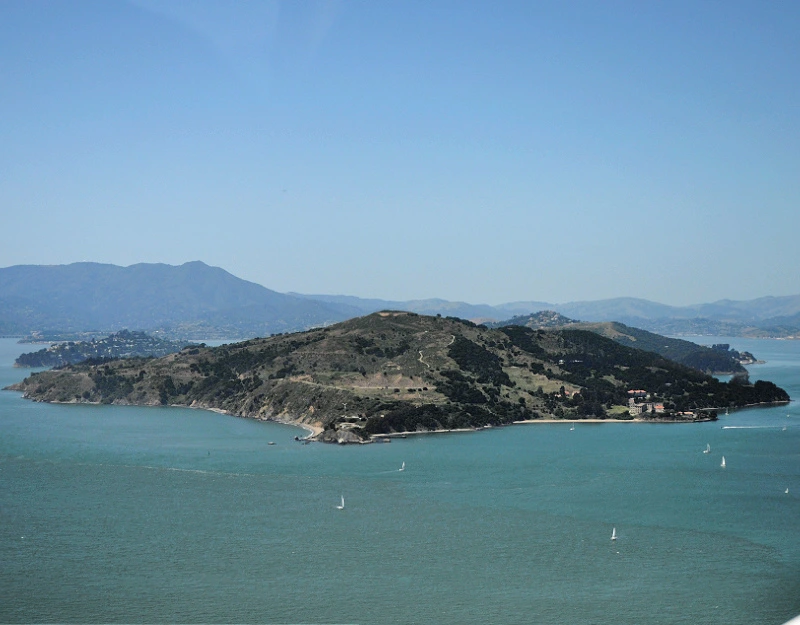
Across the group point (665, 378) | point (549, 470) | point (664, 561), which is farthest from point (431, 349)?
→ point (664, 561)

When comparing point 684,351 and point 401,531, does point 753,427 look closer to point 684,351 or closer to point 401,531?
point 401,531

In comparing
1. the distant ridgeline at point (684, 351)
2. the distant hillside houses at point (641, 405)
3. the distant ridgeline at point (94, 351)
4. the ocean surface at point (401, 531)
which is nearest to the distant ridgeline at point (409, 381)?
the distant hillside houses at point (641, 405)

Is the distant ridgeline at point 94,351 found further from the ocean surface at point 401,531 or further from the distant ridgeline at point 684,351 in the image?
the ocean surface at point 401,531

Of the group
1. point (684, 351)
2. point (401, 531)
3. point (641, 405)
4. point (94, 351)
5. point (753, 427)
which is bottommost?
point (401, 531)

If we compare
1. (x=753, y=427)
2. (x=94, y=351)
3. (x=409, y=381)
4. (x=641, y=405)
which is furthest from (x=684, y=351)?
(x=94, y=351)

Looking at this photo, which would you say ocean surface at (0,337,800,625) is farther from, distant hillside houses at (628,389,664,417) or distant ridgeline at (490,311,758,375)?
distant ridgeline at (490,311,758,375)

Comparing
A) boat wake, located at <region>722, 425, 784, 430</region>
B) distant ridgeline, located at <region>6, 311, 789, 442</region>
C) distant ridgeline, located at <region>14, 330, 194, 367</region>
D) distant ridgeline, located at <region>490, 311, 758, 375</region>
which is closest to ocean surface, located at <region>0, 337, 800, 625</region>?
boat wake, located at <region>722, 425, 784, 430</region>

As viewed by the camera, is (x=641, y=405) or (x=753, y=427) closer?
(x=753, y=427)

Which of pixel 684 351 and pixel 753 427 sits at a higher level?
pixel 684 351
